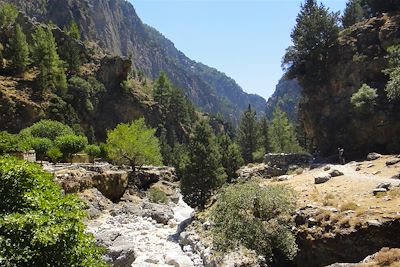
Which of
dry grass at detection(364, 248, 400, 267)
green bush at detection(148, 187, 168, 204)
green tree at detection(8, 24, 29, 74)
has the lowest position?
green bush at detection(148, 187, 168, 204)

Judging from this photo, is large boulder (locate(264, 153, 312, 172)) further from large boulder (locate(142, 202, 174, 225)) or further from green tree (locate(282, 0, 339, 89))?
large boulder (locate(142, 202, 174, 225))

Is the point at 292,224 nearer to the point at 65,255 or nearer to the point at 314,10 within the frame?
the point at 65,255

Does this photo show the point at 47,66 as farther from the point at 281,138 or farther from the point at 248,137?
the point at 281,138

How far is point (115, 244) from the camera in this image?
71.7ft

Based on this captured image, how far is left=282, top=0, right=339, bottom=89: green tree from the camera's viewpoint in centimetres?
6166

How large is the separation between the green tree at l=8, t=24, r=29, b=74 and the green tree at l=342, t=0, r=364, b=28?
252 ft

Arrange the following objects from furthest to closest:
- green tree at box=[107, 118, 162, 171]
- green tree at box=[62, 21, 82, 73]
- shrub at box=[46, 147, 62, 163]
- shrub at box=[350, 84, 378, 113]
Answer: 1. green tree at box=[62, 21, 82, 73]
2. green tree at box=[107, 118, 162, 171]
3. shrub at box=[350, 84, 378, 113]
4. shrub at box=[46, 147, 62, 163]

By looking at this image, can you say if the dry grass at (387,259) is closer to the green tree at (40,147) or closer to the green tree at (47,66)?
the green tree at (40,147)

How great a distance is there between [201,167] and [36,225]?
2953cm

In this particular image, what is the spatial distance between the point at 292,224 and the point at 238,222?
4.06 metres

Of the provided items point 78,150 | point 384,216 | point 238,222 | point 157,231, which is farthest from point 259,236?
point 78,150

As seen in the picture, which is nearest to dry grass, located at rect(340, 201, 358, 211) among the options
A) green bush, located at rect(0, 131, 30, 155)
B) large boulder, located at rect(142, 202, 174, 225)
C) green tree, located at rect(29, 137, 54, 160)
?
large boulder, located at rect(142, 202, 174, 225)

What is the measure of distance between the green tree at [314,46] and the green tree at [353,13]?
28.0 metres

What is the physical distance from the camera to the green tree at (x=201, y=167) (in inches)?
1543
